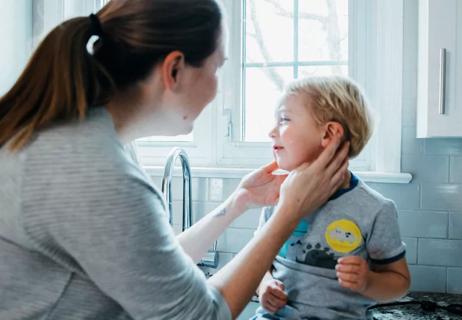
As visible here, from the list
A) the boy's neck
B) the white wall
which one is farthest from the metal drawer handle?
the white wall

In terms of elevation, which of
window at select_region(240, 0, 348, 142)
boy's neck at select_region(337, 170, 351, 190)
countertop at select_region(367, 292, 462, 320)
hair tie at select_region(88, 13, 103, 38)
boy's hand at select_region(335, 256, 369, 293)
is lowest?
countertop at select_region(367, 292, 462, 320)

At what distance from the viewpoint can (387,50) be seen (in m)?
1.60

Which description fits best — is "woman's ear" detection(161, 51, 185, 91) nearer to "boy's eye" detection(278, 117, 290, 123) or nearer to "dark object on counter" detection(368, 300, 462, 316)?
"boy's eye" detection(278, 117, 290, 123)

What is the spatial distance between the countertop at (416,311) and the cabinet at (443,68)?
532mm

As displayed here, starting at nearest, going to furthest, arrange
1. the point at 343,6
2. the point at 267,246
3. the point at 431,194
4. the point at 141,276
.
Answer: the point at 141,276
the point at 267,246
the point at 431,194
the point at 343,6

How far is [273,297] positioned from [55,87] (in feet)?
2.22

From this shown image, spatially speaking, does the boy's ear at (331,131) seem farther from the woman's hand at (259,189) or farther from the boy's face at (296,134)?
the woman's hand at (259,189)

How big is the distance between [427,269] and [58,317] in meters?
1.28

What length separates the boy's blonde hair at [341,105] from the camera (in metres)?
1.13

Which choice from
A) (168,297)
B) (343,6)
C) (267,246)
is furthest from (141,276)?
(343,6)

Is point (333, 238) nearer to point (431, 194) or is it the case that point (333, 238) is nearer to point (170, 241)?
point (170, 241)

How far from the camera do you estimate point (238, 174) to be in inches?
67.0

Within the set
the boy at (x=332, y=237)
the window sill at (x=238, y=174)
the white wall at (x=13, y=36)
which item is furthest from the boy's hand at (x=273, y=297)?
the white wall at (x=13, y=36)

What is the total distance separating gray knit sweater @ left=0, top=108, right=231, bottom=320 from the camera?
Result: 2.22ft
